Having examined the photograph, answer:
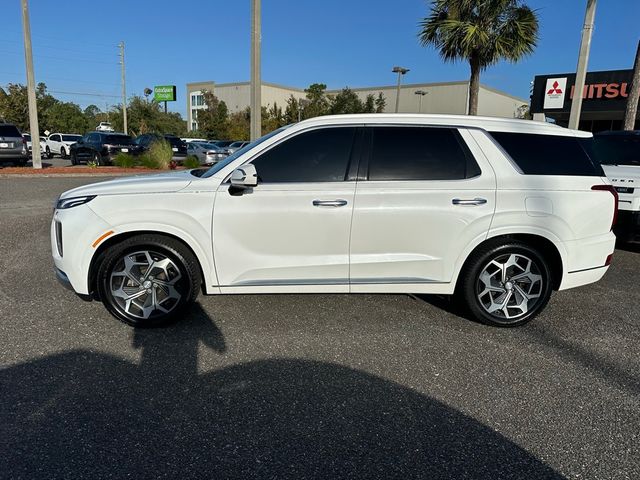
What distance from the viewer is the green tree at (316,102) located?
184 feet

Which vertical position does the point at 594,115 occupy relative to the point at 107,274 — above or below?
above

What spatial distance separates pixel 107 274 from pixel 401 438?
2704mm

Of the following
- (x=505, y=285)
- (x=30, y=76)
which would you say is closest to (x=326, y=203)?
(x=505, y=285)

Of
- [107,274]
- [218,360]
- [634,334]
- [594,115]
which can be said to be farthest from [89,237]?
[594,115]

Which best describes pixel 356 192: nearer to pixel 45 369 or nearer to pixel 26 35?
pixel 45 369

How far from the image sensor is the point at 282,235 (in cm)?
377

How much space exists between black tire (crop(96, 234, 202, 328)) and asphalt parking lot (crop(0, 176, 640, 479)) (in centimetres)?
16

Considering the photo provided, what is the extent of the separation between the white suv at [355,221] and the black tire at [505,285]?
0.04 ft

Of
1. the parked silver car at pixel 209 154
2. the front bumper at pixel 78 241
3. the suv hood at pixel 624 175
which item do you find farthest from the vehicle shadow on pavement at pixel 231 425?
the parked silver car at pixel 209 154

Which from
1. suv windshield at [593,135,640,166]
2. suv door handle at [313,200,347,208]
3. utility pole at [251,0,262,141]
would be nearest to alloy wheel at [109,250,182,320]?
suv door handle at [313,200,347,208]

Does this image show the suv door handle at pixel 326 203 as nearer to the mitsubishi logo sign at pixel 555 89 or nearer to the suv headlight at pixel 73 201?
the suv headlight at pixel 73 201

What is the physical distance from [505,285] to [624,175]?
3762mm

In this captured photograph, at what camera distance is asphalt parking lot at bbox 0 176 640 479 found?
235 cm

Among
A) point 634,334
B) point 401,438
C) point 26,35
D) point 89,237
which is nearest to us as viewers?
point 401,438
